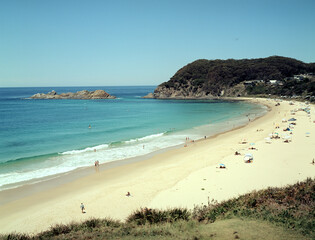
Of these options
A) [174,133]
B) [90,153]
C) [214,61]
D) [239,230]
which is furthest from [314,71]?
[239,230]

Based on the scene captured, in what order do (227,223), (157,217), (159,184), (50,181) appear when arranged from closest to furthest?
(227,223), (157,217), (159,184), (50,181)

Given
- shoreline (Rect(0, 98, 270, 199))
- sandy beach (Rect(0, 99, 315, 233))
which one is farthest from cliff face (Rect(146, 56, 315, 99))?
shoreline (Rect(0, 98, 270, 199))

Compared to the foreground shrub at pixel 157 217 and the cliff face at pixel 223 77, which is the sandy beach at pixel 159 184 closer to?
the foreground shrub at pixel 157 217

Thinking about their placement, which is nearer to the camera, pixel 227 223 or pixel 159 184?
pixel 227 223

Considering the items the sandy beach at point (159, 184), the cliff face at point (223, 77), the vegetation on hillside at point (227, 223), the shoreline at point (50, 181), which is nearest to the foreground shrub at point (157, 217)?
the vegetation on hillside at point (227, 223)

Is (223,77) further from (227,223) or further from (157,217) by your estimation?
(227,223)

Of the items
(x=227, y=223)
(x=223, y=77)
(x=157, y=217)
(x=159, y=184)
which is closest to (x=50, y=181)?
(x=159, y=184)

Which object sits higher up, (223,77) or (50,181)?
(223,77)
